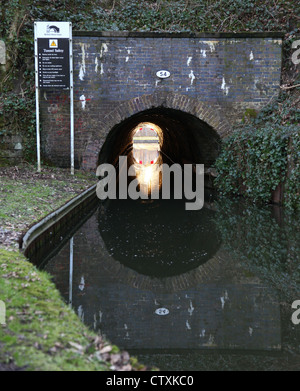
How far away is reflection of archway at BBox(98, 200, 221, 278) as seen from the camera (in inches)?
229

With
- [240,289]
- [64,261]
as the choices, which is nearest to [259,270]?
[240,289]

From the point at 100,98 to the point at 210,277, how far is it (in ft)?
25.0

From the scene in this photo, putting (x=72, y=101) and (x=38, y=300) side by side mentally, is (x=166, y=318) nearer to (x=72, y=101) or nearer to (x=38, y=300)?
(x=38, y=300)

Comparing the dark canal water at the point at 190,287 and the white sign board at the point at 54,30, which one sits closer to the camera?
the dark canal water at the point at 190,287

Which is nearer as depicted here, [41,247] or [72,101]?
[41,247]

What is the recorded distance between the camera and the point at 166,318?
404cm

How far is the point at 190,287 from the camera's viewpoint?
4914 mm

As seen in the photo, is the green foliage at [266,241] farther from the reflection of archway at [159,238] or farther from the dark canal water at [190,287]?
the reflection of archway at [159,238]

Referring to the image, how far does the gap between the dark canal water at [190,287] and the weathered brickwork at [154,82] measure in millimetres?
4019

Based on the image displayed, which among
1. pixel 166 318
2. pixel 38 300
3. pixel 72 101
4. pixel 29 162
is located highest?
pixel 72 101

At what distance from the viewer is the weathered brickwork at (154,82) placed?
11570 mm

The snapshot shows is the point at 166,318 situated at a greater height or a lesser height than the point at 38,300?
lesser

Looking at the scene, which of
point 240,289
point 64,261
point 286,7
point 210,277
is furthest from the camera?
point 286,7

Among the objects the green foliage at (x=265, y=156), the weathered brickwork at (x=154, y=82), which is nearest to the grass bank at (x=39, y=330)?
the green foliage at (x=265, y=156)
